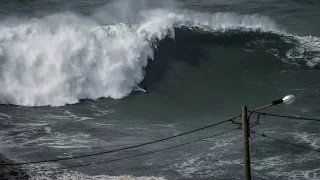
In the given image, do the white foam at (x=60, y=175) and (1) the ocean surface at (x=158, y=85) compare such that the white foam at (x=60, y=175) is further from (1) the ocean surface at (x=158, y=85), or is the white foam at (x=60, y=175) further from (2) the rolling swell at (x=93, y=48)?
(2) the rolling swell at (x=93, y=48)

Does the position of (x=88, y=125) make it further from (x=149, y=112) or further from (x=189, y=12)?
(x=189, y=12)

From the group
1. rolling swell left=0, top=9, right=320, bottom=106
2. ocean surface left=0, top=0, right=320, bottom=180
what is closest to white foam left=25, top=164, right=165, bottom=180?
ocean surface left=0, top=0, right=320, bottom=180

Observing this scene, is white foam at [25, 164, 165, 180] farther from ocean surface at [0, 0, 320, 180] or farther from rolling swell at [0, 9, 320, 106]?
rolling swell at [0, 9, 320, 106]

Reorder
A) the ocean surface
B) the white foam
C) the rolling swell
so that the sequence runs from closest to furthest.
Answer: the white foam < the ocean surface < the rolling swell

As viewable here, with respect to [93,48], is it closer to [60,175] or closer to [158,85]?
[158,85]

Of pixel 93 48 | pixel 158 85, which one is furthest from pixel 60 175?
pixel 93 48

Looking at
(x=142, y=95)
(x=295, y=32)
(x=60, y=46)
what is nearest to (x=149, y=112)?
(x=142, y=95)
